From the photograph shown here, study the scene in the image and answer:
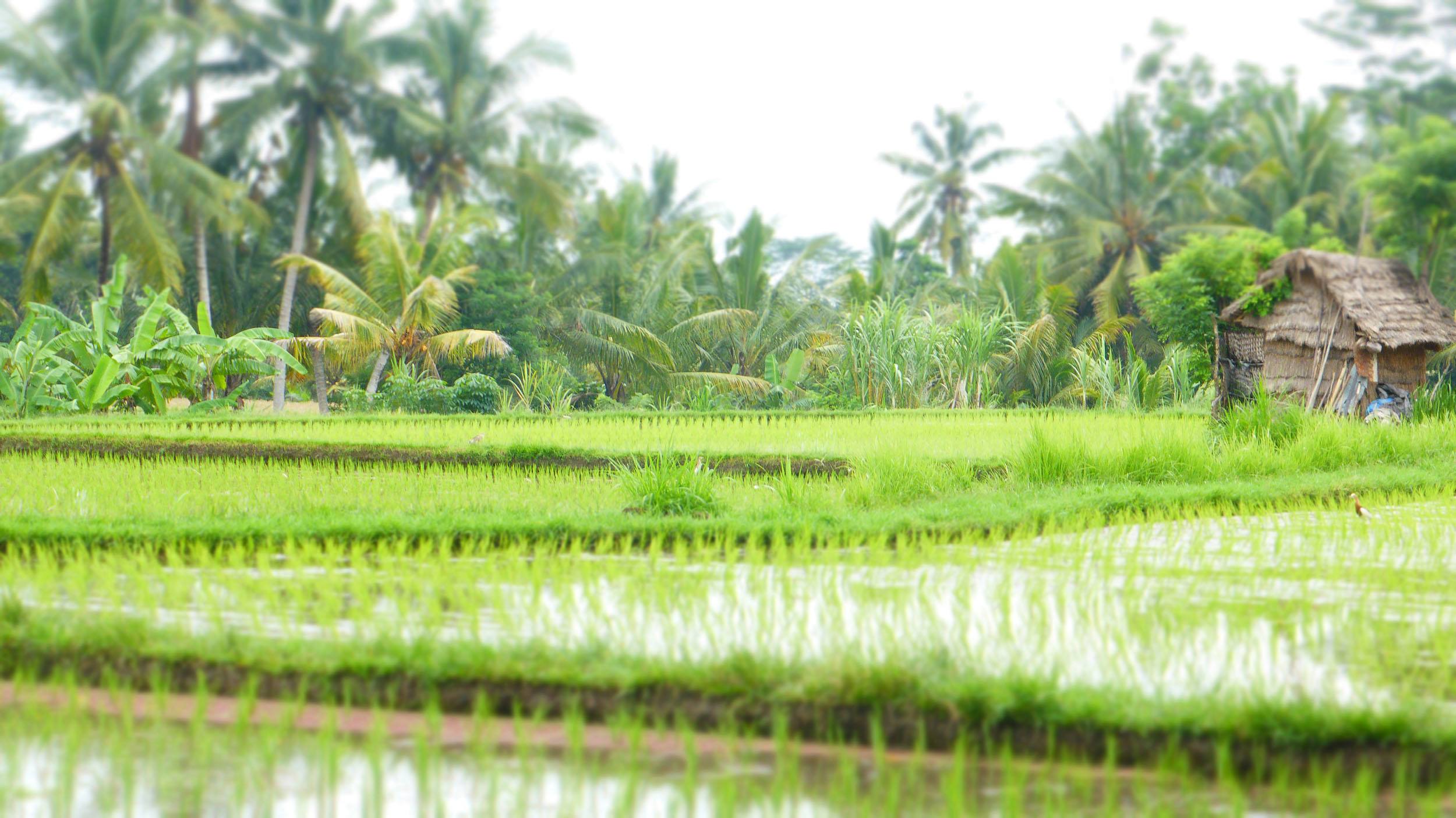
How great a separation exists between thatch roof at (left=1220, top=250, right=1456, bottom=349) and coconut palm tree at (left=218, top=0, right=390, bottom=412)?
12.3 metres

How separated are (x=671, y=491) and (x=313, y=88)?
1508 cm

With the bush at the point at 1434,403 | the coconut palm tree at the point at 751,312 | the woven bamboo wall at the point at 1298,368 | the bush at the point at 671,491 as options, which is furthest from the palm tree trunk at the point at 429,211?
the bush at the point at 671,491

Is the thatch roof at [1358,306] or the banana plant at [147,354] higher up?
the thatch roof at [1358,306]

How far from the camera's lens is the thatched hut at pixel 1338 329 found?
38.8 ft

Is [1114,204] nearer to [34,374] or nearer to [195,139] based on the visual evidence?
[195,139]

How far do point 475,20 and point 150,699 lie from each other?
18.9 metres

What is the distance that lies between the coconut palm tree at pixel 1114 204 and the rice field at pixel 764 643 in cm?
1580

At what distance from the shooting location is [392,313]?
1709cm

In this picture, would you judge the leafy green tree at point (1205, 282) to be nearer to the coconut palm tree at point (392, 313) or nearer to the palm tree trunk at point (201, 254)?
the coconut palm tree at point (392, 313)

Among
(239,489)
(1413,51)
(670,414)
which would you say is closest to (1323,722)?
(239,489)

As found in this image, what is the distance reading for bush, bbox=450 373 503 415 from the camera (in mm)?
15148

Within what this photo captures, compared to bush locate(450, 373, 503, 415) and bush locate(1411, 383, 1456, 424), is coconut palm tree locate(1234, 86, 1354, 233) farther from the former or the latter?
bush locate(450, 373, 503, 415)

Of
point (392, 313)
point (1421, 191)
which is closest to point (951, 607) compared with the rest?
point (1421, 191)

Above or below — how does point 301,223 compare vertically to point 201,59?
below
